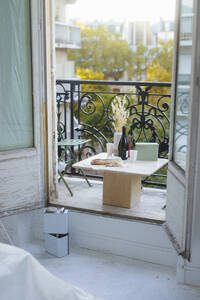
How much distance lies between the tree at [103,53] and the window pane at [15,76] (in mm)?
22464

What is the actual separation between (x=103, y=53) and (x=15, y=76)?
77.1 ft

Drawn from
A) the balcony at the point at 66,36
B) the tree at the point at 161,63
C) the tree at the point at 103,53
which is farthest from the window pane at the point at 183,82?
the tree at the point at 103,53

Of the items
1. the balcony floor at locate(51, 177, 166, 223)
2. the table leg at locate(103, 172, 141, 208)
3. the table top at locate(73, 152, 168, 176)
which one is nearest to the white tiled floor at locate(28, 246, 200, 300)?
the balcony floor at locate(51, 177, 166, 223)

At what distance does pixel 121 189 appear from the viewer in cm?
341

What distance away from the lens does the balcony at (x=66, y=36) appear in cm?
1998

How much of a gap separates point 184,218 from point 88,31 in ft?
85.7

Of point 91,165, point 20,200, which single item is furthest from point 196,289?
point 20,200

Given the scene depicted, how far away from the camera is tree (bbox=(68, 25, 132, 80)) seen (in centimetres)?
2542

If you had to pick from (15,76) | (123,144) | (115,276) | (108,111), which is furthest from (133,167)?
(15,76)

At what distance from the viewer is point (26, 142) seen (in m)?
3.25

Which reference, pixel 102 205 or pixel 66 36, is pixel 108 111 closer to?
pixel 102 205

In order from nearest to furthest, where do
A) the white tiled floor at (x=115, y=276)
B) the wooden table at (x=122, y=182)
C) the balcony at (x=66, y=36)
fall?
1. the white tiled floor at (x=115, y=276)
2. the wooden table at (x=122, y=182)
3. the balcony at (x=66, y=36)

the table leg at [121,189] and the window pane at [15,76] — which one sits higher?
the window pane at [15,76]

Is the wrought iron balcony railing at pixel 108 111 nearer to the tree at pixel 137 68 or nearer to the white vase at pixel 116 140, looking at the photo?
the white vase at pixel 116 140
